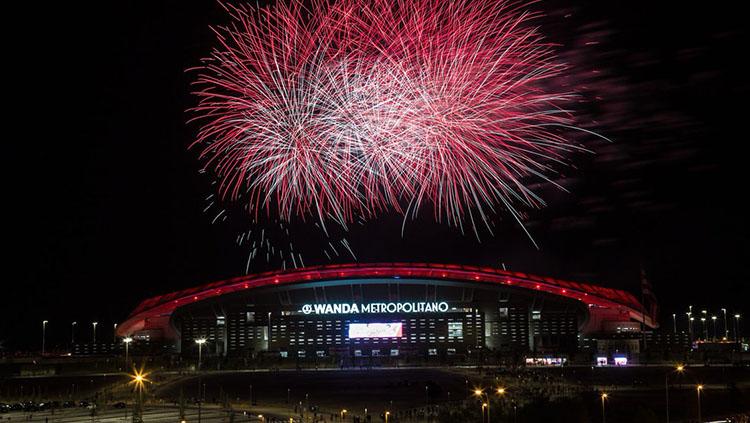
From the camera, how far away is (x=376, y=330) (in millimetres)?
106750

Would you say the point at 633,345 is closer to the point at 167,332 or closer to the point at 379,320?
the point at 379,320

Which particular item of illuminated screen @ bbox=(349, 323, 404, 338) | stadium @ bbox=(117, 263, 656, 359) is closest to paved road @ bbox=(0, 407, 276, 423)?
stadium @ bbox=(117, 263, 656, 359)

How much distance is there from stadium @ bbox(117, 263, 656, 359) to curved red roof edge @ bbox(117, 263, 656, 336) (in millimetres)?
130

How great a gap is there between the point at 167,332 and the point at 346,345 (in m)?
24.1

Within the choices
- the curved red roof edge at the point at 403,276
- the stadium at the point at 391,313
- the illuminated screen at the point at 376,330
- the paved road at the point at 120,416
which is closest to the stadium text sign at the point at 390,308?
the stadium at the point at 391,313

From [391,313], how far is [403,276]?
5.06m

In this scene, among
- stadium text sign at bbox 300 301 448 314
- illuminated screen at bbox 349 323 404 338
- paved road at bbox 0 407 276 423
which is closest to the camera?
paved road at bbox 0 407 276 423

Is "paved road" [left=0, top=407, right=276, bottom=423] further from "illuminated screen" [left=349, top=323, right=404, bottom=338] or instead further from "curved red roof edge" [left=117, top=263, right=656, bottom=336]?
"illuminated screen" [left=349, top=323, right=404, bottom=338]

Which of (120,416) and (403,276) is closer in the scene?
(120,416)


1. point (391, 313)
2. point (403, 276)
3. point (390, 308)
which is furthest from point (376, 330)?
point (403, 276)

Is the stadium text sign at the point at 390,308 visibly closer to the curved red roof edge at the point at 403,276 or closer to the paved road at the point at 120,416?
the curved red roof edge at the point at 403,276

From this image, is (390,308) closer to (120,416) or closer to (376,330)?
(376,330)

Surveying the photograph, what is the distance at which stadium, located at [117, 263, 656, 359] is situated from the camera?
4158 inches

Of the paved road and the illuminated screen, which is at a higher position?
the illuminated screen
